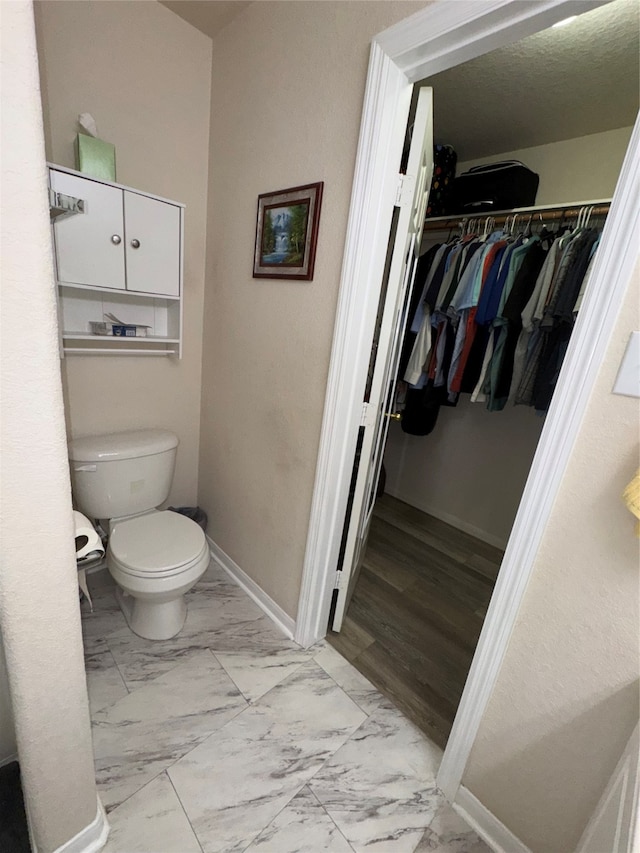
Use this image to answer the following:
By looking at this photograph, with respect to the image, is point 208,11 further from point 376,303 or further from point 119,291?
point 376,303

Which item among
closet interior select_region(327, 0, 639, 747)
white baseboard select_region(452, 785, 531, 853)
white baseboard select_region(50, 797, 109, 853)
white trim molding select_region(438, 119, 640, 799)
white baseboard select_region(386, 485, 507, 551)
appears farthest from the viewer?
A: white baseboard select_region(386, 485, 507, 551)

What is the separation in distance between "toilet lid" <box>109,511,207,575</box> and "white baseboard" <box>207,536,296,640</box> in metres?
0.44

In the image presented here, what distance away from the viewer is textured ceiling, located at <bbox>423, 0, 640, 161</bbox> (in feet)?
4.64

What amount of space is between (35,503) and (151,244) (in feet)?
4.24

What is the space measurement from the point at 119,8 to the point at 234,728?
2.70m

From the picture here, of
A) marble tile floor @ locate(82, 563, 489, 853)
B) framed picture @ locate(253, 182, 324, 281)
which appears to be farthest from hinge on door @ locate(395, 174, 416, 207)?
marble tile floor @ locate(82, 563, 489, 853)

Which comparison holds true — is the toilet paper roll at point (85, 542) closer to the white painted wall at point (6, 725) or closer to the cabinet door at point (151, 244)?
the white painted wall at point (6, 725)

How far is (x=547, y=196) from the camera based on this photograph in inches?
87.0

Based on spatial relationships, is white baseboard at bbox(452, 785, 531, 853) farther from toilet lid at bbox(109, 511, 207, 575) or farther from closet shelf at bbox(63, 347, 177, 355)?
closet shelf at bbox(63, 347, 177, 355)

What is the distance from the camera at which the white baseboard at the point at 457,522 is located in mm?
2633

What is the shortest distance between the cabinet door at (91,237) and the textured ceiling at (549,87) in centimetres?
152

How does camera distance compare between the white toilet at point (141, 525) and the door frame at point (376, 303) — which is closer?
the door frame at point (376, 303)

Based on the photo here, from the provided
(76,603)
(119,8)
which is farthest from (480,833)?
(119,8)

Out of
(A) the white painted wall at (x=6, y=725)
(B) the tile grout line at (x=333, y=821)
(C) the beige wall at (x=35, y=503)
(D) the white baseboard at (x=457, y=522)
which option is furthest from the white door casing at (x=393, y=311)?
(D) the white baseboard at (x=457, y=522)
